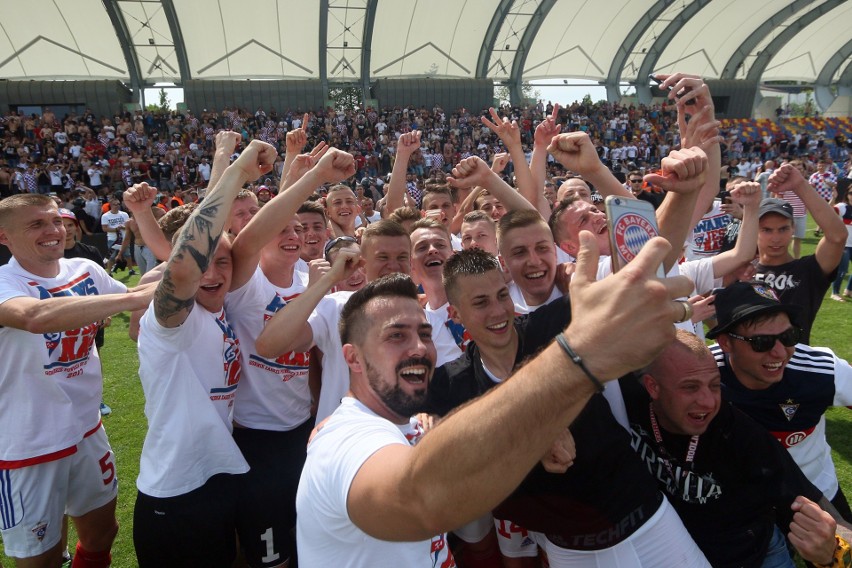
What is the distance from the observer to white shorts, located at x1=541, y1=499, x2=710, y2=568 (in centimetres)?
212

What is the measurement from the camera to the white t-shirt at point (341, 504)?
4.60ft

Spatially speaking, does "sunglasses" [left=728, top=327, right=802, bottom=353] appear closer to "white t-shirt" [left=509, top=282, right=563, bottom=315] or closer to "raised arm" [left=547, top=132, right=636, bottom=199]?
"raised arm" [left=547, top=132, right=636, bottom=199]

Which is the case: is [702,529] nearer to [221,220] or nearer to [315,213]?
[221,220]

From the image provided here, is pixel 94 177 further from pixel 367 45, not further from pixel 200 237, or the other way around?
pixel 200 237

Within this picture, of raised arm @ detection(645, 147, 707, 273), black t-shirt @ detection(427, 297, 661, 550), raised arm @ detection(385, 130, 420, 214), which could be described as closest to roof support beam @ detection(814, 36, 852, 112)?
raised arm @ detection(385, 130, 420, 214)

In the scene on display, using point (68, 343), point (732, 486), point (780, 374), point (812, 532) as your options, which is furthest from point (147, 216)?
point (812, 532)

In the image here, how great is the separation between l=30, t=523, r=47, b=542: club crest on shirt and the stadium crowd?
1 centimetres

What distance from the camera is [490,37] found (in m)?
27.0

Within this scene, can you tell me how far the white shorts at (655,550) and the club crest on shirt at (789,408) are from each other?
86 cm

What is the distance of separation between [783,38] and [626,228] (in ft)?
134

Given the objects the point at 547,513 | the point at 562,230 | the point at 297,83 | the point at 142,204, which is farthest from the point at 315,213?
the point at 297,83

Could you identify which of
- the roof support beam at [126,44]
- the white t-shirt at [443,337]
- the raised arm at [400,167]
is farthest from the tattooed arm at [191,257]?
the roof support beam at [126,44]

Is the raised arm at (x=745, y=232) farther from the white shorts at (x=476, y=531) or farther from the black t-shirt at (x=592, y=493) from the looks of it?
the white shorts at (x=476, y=531)

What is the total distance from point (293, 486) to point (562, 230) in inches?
103
